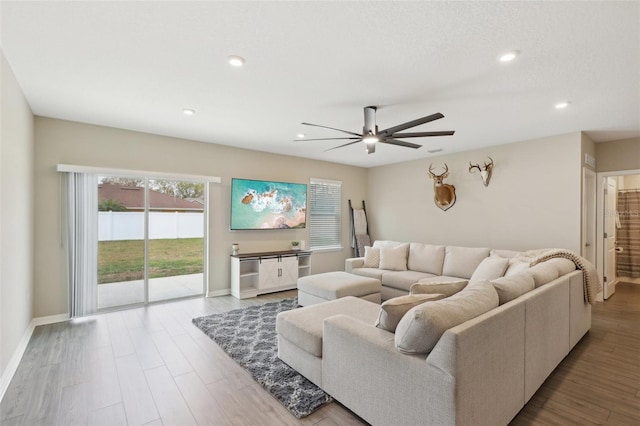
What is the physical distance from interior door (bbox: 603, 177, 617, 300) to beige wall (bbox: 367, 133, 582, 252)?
1.33 m

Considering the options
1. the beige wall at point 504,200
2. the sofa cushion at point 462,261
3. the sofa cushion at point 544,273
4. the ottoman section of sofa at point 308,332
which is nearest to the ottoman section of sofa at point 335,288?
the ottoman section of sofa at point 308,332

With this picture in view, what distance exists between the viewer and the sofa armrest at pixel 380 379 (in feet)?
5.24

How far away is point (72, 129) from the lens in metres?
4.01

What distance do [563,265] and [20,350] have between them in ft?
18.1

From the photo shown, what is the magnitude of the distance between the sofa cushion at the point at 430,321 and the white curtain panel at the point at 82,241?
4.20m

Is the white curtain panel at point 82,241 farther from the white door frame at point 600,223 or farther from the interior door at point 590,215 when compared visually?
the white door frame at point 600,223

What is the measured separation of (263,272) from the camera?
5.23 m

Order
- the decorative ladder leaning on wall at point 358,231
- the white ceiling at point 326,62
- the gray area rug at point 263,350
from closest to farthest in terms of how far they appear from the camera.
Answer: the white ceiling at point 326,62
the gray area rug at point 263,350
the decorative ladder leaning on wall at point 358,231

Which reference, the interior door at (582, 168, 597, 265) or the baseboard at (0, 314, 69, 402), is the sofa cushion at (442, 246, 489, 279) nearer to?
the interior door at (582, 168, 597, 265)

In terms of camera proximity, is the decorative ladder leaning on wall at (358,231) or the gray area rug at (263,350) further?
the decorative ladder leaning on wall at (358,231)

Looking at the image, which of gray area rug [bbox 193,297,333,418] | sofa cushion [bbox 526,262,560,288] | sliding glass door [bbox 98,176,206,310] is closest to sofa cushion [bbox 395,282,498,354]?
gray area rug [bbox 193,297,333,418]

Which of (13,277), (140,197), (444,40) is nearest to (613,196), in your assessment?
(444,40)

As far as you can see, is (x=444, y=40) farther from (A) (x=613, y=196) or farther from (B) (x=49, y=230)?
(A) (x=613, y=196)

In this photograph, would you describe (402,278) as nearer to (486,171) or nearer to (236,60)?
(486,171)
